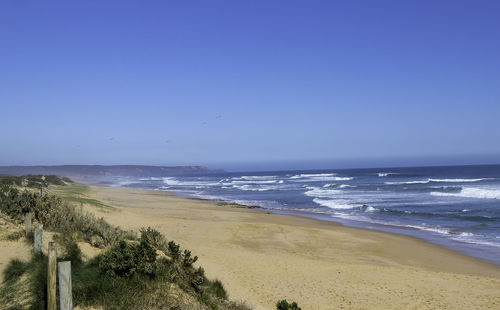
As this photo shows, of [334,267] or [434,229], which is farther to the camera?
[434,229]

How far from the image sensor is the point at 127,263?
659 cm

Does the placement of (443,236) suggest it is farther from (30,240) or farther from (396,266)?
(30,240)

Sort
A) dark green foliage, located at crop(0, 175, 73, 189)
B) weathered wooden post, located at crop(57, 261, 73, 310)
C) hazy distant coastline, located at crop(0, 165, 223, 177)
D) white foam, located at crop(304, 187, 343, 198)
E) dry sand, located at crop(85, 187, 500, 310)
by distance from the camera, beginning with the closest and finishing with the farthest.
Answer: weathered wooden post, located at crop(57, 261, 73, 310) → dry sand, located at crop(85, 187, 500, 310) → dark green foliage, located at crop(0, 175, 73, 189) → white foam, located at crop(304, 187, 343, 198) → hazy distant coastline, located at crop(0, 165, 223, 177)

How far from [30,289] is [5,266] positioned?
1.66m

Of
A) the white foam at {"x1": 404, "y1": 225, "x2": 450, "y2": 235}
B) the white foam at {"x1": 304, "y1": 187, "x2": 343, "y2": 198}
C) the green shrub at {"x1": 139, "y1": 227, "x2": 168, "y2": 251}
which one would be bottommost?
the white foam at {"x1": 404, "y1": 225, "x2": 450, "y2": 235}

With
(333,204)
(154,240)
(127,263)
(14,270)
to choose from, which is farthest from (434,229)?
(14,270)

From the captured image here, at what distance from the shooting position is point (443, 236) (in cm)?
1830

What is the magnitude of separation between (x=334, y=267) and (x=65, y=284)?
29.0 ft

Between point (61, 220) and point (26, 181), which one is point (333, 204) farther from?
point (26, 181)

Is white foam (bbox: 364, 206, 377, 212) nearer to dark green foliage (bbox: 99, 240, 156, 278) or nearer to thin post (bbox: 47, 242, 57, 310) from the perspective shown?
dark green foliage (bbox: 99, 240, 156, 278)

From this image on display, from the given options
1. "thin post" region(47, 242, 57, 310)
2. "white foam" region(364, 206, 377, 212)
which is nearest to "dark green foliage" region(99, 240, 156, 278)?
"thin post" region(47, 242, 57, 310)

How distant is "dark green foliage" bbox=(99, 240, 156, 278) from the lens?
6.58 m

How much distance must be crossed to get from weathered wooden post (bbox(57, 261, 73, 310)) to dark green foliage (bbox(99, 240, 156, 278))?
1434 millimetres

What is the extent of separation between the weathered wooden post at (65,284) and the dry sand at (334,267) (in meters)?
4.61
